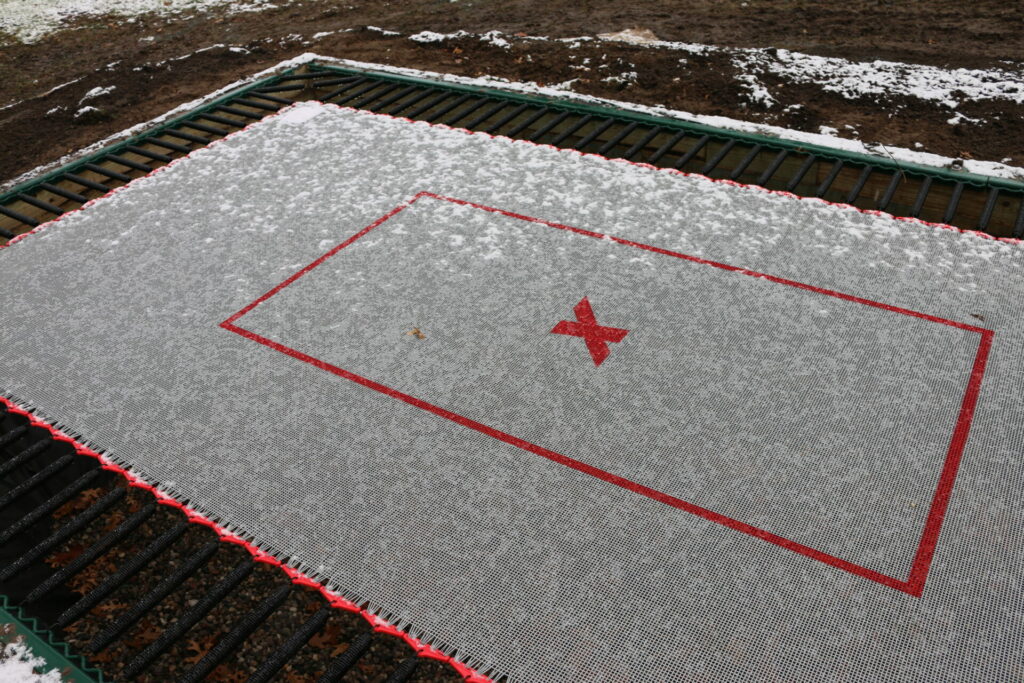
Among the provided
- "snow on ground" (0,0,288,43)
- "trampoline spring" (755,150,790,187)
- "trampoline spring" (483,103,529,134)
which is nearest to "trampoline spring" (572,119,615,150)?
"trampoline spring" (483,103,529,134)

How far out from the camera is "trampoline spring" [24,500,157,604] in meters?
1.45

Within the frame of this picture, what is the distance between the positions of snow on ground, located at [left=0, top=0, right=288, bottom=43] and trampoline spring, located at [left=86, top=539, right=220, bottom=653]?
5.81m

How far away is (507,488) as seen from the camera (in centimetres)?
150

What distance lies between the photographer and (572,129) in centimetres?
300

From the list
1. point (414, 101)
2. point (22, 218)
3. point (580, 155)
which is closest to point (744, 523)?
point (580, 155)

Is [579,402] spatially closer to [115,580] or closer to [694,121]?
[115,580]

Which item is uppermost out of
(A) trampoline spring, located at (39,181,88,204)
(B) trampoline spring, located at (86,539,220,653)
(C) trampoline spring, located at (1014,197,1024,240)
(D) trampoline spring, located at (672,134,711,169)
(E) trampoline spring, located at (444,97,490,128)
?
(E) trampoline spring, located at (444,97,490,128)

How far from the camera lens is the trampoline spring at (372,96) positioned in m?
3.39

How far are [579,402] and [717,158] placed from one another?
4.83 feet

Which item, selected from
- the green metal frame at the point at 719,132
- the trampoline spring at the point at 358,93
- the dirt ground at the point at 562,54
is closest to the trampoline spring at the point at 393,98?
the green metal frame at the point at 719,132

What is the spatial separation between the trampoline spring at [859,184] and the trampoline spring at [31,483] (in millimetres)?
2483

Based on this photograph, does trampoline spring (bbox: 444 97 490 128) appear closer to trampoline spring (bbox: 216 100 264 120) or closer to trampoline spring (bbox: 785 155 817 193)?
trampoline spring (bbox: 216 100 264 120)

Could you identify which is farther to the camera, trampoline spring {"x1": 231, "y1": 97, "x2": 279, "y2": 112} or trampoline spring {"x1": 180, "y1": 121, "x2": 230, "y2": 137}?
trampoline spring {"x1": 231, "y1": 97, "x2": 279, "y2": 112}

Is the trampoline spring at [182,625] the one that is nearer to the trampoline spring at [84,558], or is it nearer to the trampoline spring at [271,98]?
the trampoline spring at [84,558]
